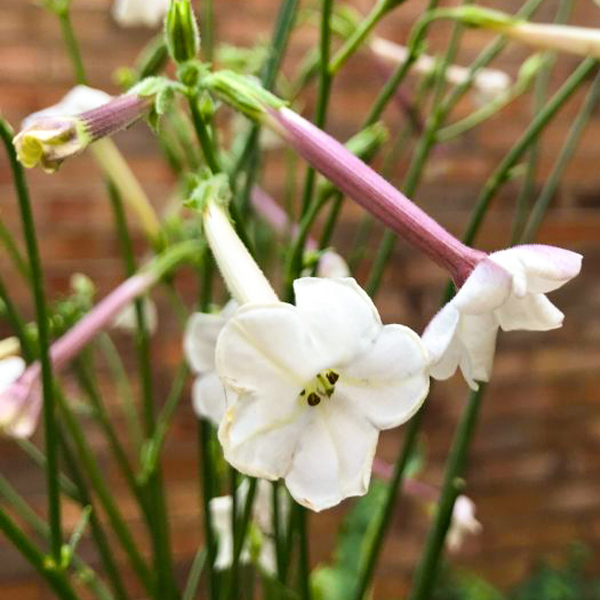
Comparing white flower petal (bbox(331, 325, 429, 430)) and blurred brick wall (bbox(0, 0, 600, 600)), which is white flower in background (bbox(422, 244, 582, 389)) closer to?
white flower petal (bbox(331, 325, 429, 430))

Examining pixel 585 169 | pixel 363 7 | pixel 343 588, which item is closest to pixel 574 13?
pixel 585 169

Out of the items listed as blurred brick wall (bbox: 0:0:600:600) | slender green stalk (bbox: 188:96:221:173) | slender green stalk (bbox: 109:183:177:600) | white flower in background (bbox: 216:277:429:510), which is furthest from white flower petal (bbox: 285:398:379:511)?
blurred brick wall (bbox: 0:0:600:600)

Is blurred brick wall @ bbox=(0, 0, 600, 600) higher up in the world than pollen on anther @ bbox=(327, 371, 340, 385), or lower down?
lower down

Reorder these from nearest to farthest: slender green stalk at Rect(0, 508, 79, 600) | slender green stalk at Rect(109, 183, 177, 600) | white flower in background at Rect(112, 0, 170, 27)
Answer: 1. slender green stalk at Rect(0, 508, 79, 600)
2. slender green stalk at Rect(109, 183, 177, 600)
3. white flower in background at Rect(112, 0, 170, 27)

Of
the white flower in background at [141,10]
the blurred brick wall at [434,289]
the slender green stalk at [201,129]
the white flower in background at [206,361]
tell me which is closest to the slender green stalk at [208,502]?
the white flower in background at [206,361]

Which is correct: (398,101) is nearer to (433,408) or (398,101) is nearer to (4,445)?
(4,445)

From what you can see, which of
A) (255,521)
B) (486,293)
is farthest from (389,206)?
(255,521)

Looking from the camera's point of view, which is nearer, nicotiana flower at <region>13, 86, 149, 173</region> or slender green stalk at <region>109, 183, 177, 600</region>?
nicotiana flower at <region>13, 86, 149, 173</region>
